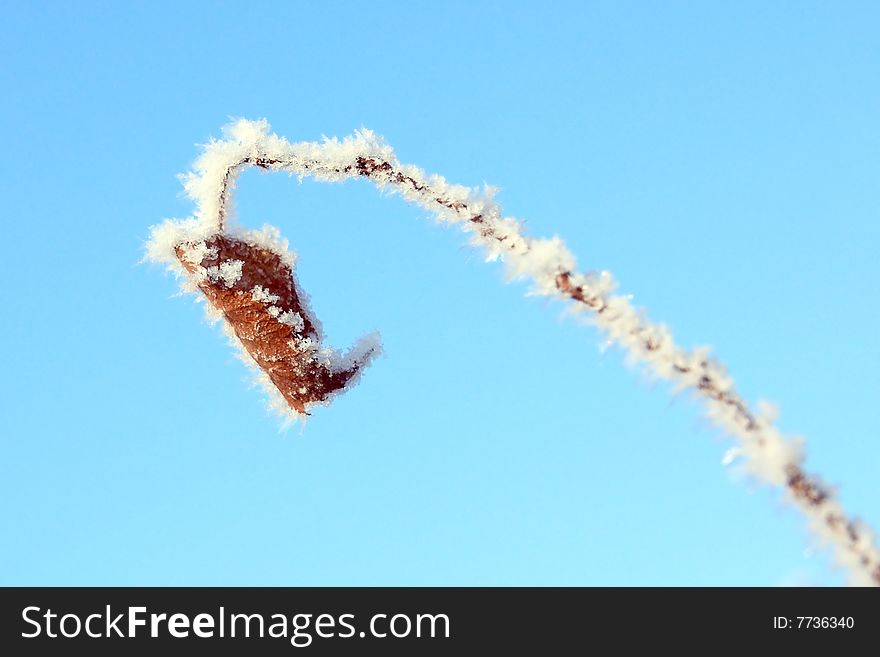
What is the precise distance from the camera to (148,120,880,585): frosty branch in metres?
2.65

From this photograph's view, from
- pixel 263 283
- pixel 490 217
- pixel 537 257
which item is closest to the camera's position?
pixel 537 257

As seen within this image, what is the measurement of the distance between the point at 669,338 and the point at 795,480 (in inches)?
21.1

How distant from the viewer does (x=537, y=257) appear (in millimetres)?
3027

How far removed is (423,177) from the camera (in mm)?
3596

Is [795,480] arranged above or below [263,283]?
below

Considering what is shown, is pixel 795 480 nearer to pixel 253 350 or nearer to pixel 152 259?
pixel 253 350

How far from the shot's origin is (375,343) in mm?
4508

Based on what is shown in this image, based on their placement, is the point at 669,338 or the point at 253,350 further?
the point at 253,350

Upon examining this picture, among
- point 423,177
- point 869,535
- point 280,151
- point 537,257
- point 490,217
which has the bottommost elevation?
point 869,535

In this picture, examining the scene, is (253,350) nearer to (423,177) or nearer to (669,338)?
(423,177)

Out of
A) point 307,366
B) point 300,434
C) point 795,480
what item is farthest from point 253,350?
point 795,480

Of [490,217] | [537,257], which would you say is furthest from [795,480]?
[490,217]

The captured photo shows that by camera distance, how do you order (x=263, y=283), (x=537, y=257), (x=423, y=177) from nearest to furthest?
(x=537, y=257) → (x=423, y=177) → (x=263, y=283)

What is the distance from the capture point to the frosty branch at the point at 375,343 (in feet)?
8.70
